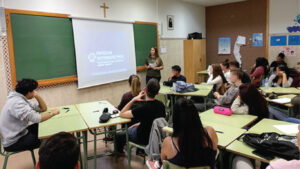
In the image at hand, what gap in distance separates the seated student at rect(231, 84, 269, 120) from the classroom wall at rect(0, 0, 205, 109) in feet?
11.4

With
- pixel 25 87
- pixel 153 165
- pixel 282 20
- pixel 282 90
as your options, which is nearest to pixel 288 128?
pixel 153 165

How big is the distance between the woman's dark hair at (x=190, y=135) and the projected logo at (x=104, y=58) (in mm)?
3892

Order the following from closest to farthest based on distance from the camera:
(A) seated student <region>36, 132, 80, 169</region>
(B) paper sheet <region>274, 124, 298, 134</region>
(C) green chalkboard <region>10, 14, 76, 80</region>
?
(A) seated student <region>36, 132, 80, 169</region> < (B) paper sheet <region>274, 124, 298, 134</region> < (C) green chalkboard <region>10, 14, 76, 80</region>

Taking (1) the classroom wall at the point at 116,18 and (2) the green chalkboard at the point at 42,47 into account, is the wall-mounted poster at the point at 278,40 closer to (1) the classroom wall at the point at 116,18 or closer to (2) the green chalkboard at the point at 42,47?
(1) the classroom wall at the point at 116,18

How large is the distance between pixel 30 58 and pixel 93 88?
5.20 ft

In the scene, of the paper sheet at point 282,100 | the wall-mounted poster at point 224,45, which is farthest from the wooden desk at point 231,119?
the wall-mounted poster at point 224,45

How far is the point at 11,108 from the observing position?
2.72 m

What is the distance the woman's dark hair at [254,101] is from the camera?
2850 mm

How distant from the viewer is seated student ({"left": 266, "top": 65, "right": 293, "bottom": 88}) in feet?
15.8

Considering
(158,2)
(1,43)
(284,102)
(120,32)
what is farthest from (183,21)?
(1,43)

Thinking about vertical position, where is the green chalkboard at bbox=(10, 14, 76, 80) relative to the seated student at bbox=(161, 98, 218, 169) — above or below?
above

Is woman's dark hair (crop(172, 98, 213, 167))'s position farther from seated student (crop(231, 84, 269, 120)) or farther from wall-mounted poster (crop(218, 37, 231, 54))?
wall-mounted poster (crop(218, 37, 231, 54))

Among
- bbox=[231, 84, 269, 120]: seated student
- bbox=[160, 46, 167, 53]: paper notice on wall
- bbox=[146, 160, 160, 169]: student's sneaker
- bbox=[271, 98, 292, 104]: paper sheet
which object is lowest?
bbox=[146, 160, 160, 169]: student's sneaker

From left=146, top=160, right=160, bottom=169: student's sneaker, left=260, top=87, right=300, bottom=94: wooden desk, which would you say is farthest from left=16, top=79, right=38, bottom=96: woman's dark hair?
left=260, top=87, right=300, bottom=94: wooden desk
